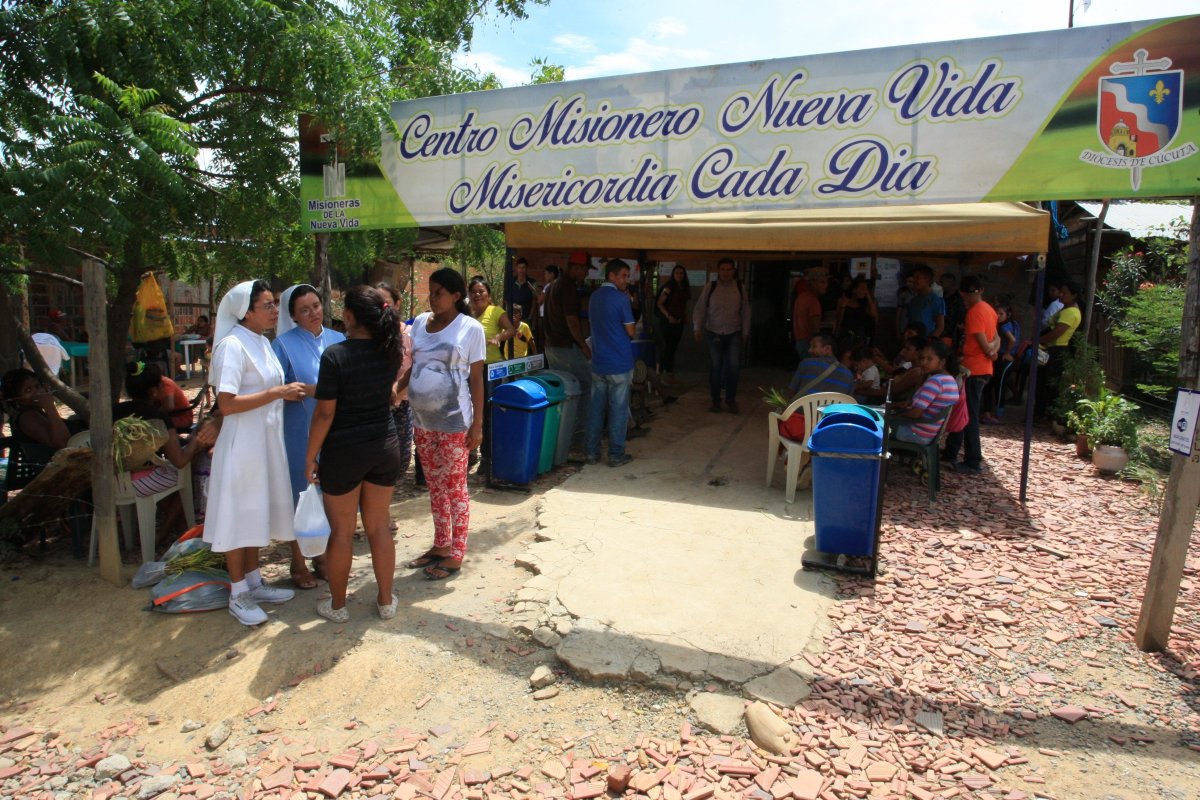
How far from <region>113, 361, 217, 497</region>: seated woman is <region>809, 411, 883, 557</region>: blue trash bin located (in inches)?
156

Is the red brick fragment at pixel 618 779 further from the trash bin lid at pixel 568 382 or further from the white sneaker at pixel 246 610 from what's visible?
the trash bin lid at pixel 568 382

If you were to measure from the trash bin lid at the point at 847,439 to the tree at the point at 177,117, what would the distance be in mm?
3954

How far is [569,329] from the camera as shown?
7.82 metres

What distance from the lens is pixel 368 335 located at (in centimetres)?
388

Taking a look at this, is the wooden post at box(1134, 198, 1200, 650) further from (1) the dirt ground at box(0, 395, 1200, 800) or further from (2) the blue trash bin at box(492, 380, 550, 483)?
(2) the blue trash bin at box(492, 380, 550, 483)

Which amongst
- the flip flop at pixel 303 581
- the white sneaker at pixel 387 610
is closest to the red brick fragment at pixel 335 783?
the white sneaker at pixel 387 610

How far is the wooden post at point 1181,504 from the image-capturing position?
3.76 meters

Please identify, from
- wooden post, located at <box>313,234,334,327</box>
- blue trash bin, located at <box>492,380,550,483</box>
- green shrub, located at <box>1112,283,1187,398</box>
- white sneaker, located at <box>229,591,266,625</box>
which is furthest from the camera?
green shrub, located at <box>1112,283,1187,398</box>

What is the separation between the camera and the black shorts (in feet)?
12.7

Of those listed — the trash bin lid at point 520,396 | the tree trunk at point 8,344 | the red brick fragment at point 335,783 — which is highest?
the tree trunk at point 8,344

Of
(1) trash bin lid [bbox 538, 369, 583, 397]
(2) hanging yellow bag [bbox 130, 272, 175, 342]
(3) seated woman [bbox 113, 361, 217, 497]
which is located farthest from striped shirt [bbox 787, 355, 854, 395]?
(2) hanging yellow bag [bbox 130, 272, 175, 342]

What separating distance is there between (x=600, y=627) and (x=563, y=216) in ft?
9.61

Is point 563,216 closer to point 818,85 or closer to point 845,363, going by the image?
point 818,85

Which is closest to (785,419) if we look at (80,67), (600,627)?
(600,627)
